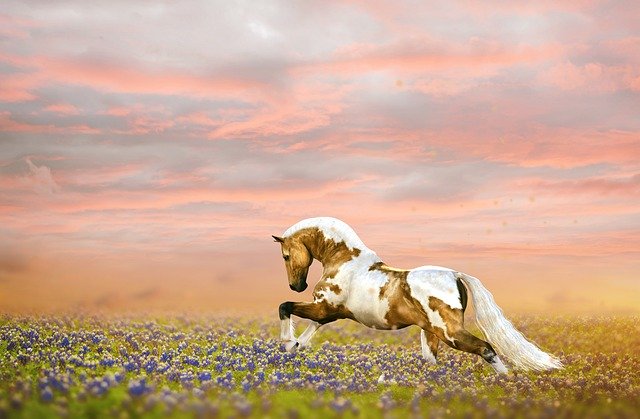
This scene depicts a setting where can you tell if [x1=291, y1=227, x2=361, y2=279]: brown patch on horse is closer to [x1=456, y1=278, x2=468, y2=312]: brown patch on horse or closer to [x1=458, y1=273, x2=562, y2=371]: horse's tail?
[x1=456, y1=278, x2=468, y2=312]: brown patch on horse

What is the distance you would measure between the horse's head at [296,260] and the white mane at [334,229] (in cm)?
22

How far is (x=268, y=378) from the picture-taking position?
39.4ft

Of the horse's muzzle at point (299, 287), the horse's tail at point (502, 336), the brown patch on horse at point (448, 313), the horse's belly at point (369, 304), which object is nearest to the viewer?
the brown patch on horse at point (448, 313)

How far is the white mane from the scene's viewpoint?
1424 cm

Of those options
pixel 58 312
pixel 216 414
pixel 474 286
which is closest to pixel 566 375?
pixel 474 286

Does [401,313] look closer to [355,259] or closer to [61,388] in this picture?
[355,259]

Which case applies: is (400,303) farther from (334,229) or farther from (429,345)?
(334,229)

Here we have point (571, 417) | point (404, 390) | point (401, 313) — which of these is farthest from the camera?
point (401, 313)

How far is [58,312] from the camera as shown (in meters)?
22.4

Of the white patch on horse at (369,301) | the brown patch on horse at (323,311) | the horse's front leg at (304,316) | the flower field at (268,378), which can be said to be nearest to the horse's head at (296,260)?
the horse's front leg at (304,316)

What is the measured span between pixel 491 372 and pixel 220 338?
711 cm

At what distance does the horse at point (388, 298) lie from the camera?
12.8 metres

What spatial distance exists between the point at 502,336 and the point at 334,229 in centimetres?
395

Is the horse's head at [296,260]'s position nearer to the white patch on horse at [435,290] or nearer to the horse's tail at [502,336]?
the white patch on horse at [435,290]
